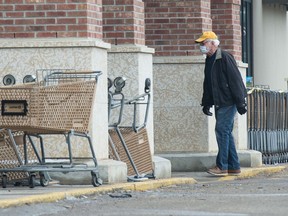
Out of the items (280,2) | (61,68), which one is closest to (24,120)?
(61,68)

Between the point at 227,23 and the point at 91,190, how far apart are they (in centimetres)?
804

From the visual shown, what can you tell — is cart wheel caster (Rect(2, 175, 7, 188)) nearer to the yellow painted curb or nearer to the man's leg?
the yellow painted curb

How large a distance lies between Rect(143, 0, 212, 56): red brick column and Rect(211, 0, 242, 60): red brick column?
158 centimetres

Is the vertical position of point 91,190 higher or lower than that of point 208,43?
lower

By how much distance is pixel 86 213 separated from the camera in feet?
36.6

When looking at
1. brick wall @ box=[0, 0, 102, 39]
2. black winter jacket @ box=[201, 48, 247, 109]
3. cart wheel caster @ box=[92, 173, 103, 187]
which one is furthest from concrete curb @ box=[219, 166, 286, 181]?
cart wheel caster @ box=[92, 173, 103, 187]

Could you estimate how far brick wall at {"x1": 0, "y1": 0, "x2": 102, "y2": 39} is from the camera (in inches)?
568

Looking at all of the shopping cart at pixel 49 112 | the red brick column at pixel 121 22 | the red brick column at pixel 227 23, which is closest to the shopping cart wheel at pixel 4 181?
the shopping cart at pixel 49 112

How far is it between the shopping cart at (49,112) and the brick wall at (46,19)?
1.22 meters

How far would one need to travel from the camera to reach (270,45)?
32.0 m

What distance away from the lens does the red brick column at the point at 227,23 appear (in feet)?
67.3

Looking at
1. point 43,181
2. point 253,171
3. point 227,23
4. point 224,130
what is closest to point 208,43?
point 224,130

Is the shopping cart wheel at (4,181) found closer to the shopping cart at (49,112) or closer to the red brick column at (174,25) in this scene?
the shopping cart at (49,112)

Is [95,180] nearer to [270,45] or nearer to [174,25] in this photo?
[174,25]
